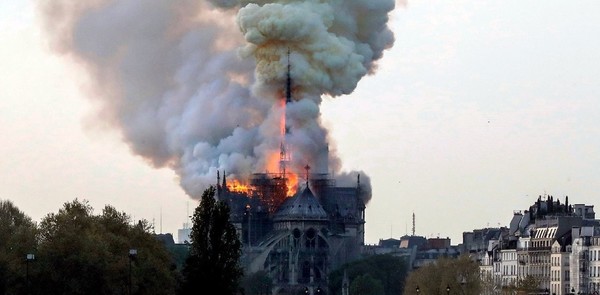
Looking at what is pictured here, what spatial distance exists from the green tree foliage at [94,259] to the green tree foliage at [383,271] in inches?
2831

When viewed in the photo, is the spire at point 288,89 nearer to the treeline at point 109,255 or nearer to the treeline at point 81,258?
the treeline at point 109,255

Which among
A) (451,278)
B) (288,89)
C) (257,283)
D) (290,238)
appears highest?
(288,89)

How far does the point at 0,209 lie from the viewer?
122438mm

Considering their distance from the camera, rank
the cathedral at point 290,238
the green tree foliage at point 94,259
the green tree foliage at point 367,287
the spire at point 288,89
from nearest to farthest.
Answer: the green tree foliage at point 94,259, the green tree foliage at point 367,287, the spire at point 288,89, the cathedral at point 290,238

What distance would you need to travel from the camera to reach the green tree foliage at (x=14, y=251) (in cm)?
10406

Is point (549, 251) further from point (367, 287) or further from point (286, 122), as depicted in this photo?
point (286, 122)

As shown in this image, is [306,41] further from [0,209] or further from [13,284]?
[13,284]

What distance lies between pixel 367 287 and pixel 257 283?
10.0m

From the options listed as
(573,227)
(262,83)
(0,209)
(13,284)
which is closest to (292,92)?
(262,83)

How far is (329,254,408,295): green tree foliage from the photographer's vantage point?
184750 millimetres

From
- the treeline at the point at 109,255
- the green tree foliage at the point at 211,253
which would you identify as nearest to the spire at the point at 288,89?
the treeline at the point at 109,255

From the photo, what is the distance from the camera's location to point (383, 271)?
18538cm

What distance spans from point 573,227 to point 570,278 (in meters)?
3.18

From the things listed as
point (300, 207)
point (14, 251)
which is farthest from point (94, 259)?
point (300, 207)
